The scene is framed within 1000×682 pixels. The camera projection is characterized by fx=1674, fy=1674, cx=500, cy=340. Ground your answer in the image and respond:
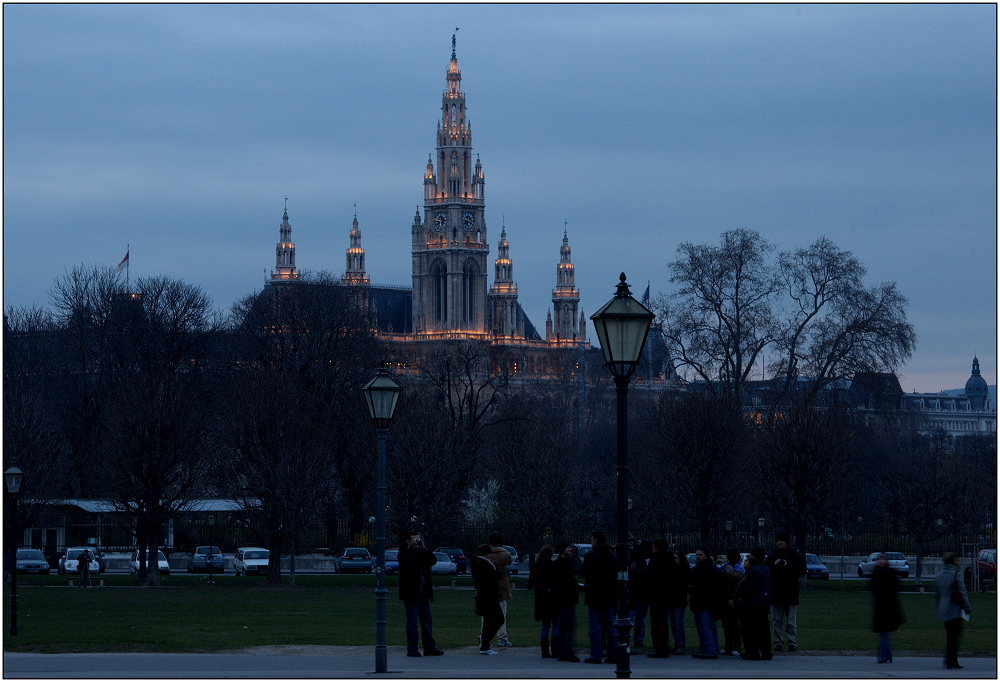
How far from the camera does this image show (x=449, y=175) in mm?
186500

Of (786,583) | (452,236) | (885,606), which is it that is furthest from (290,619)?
(452,236)

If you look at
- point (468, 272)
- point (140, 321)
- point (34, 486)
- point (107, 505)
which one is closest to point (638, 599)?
point (34, 486)

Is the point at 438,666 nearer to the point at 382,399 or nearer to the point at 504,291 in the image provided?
the point at 382,399

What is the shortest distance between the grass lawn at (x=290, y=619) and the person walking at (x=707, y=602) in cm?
235

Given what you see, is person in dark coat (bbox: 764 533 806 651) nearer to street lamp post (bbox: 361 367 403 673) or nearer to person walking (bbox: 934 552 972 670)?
person walking (bbox: 934 552 972 670)

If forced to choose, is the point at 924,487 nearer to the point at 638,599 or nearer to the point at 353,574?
the point at 353,574

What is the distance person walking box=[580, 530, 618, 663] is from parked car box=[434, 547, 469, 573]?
36.9m

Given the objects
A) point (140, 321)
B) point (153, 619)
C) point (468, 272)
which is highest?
point (468, 272)

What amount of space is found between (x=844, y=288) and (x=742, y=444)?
14.5 meters

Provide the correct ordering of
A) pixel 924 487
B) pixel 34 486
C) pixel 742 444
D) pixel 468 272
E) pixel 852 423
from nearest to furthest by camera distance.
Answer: pixel 34 486, pixel 742 444, pixel 924 487, pixel 852 423, pixel 468 272

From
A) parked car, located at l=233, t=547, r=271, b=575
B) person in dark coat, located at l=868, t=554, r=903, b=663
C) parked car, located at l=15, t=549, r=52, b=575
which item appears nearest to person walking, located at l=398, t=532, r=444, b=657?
person in dark coat, located at l=868, t=554, r=903, b=663

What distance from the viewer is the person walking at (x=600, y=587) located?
22.9 metres

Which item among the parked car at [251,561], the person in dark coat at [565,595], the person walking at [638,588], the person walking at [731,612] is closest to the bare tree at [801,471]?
the parked car at [251,561]

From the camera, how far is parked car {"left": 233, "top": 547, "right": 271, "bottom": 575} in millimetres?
63531
